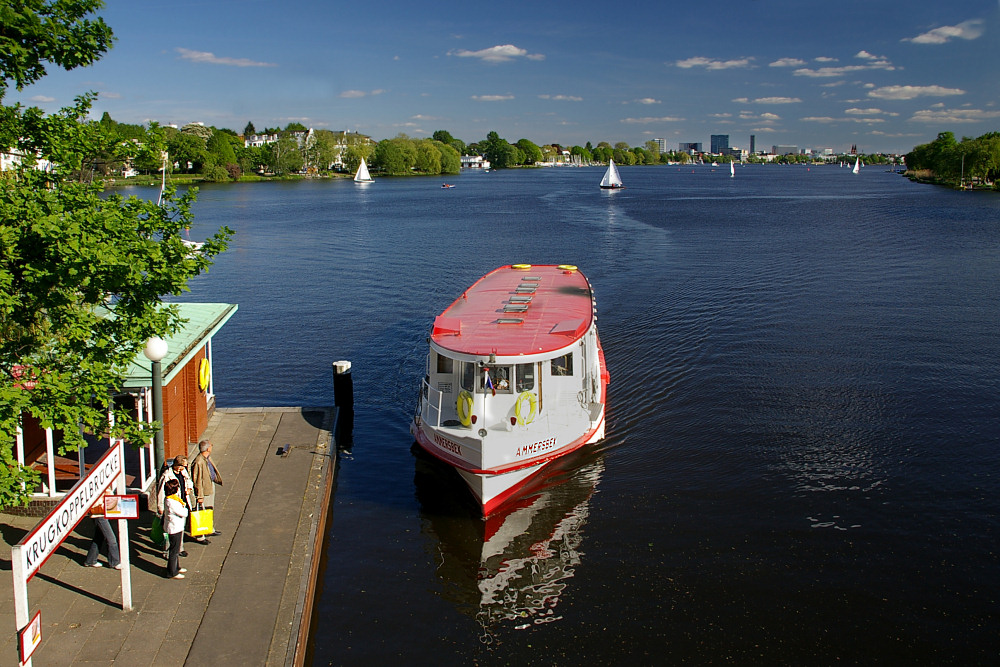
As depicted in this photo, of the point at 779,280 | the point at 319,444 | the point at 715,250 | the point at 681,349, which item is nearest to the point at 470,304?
the point at 319,444

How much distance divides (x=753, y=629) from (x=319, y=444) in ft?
33.8

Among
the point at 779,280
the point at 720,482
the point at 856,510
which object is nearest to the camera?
the point at 856,510

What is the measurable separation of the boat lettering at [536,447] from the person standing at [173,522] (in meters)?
Result: 7.58

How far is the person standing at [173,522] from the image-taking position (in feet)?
41.4

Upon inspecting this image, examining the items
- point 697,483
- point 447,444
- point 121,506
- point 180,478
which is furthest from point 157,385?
point 697,483

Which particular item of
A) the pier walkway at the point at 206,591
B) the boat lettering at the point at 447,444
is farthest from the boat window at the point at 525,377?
the pier walkway at the point at 206,591

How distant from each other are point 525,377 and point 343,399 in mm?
6598

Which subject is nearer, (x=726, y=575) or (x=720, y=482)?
(x=726, y=575)

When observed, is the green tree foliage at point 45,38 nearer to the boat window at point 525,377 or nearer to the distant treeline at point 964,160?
the boat window at point 525,377

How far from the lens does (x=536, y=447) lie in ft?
60.3

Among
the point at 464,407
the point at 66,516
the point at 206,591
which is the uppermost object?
the point at 66,516

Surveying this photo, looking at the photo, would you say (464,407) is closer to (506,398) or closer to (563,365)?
(506,398)

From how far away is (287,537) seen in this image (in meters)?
14.3

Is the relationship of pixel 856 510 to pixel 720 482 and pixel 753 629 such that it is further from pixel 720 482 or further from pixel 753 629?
pixel 753 629
